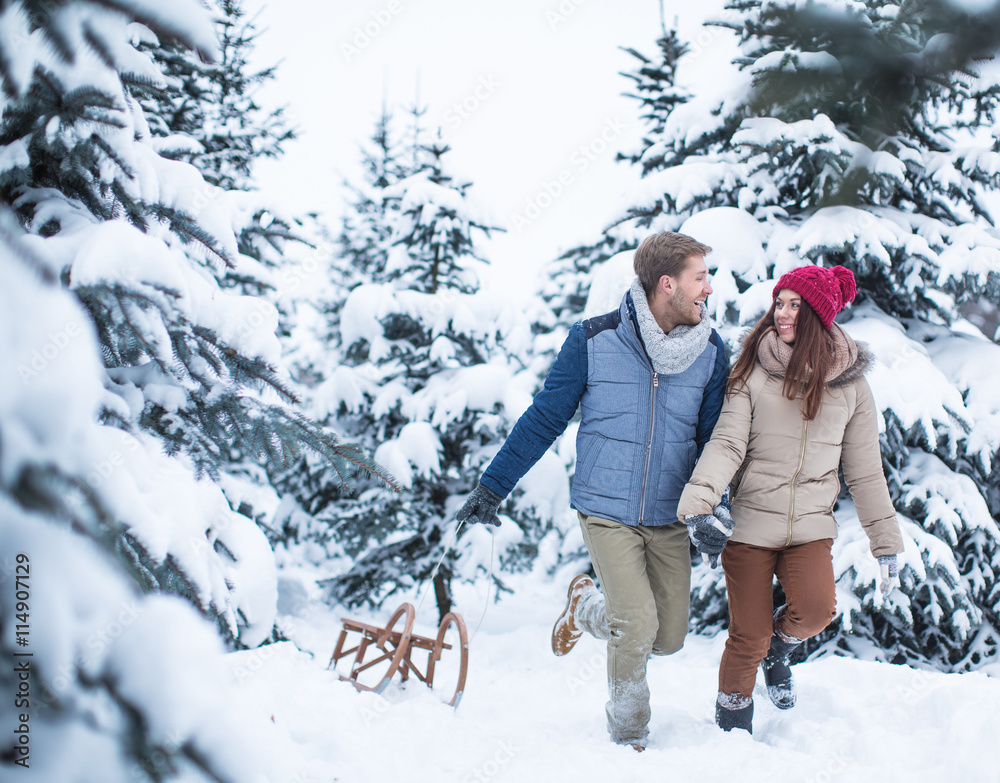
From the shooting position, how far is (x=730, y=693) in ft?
10.6

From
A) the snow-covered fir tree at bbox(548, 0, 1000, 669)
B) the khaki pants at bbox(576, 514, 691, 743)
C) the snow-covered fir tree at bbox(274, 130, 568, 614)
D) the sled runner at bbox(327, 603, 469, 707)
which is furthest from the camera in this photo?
the snow-covered fir tree at bbox(274, 130, 568, 614)

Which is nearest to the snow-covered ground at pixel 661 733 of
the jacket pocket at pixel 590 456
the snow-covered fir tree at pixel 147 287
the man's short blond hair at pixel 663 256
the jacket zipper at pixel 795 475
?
the snow-covered fir tree at pixel 147 287

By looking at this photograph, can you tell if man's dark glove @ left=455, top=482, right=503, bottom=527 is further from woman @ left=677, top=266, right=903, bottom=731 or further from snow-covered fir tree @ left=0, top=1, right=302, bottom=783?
snow-covered fir tree @ left=0, top=1, right=302, bottom=783

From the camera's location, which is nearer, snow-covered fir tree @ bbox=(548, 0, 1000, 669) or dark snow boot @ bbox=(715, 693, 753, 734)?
dark snow boot @ bbox=(715, 693, 753, 734)

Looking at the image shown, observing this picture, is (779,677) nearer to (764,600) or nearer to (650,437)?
(764,600)

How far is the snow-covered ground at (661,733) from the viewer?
258 centimetres

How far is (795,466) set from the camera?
3244 mm

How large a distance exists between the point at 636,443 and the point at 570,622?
129 centimetres

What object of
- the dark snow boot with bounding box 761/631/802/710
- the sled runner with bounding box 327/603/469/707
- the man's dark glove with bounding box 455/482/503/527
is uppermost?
the man's dark glove with bounding box 455/482/503/527

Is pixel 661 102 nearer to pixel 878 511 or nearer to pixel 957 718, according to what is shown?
pixel 878 511

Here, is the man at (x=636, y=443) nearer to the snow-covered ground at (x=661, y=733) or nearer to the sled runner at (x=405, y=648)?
the snow-covered ground at (x=661, y=733)

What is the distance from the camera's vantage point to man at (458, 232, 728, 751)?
3178 mm

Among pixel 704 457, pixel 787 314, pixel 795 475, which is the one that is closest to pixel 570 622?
pixel 704 457

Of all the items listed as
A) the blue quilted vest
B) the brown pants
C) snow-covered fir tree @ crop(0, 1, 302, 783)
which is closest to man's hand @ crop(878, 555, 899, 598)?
the brown pants
